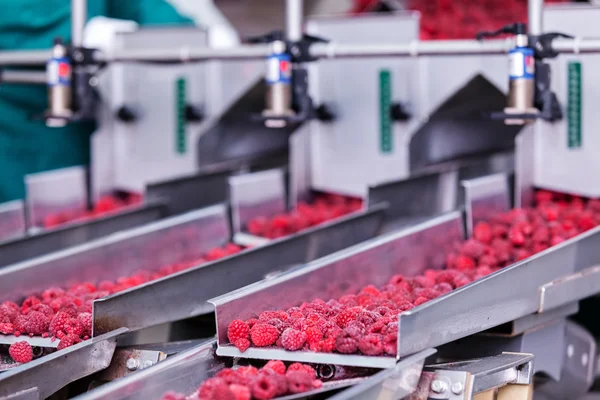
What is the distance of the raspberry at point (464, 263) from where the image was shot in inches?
97.9

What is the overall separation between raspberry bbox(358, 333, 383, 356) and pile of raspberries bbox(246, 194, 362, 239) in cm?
120

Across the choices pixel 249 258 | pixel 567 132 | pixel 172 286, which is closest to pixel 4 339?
pixel 172 286

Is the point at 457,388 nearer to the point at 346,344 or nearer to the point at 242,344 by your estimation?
the point at 346,344

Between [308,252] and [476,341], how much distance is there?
0.57 metres

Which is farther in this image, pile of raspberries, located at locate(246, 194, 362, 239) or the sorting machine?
pile of raspberries, located at locate(246, 194, 362, 239)

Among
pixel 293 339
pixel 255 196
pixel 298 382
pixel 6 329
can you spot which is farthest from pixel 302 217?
pixel 298 382

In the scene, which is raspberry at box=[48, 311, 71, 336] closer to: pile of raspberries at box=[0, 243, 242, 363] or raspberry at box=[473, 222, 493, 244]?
pile of raspberries at box=[0, 243, 242, 363]

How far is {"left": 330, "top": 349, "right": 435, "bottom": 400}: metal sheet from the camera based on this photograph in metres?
1.60

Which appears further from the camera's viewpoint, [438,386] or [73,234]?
[73,234]

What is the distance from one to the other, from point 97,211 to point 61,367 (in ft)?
5.94

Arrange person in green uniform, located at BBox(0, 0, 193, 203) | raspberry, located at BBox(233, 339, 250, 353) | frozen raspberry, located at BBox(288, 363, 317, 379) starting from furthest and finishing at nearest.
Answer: person in green uniform, located at BBox(0, 0, 193, 203) < raspberry, located at BBox(233, 339, 250, 353) < frozen raspberry, located at BBox(288, 363, 317, 379)

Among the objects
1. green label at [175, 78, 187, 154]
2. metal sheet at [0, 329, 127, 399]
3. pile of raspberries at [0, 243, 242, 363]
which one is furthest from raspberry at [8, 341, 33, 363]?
green label at [175, 78, 187, 154]

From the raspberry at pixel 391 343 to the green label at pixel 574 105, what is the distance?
1250mm

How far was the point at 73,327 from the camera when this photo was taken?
6.51 ft
